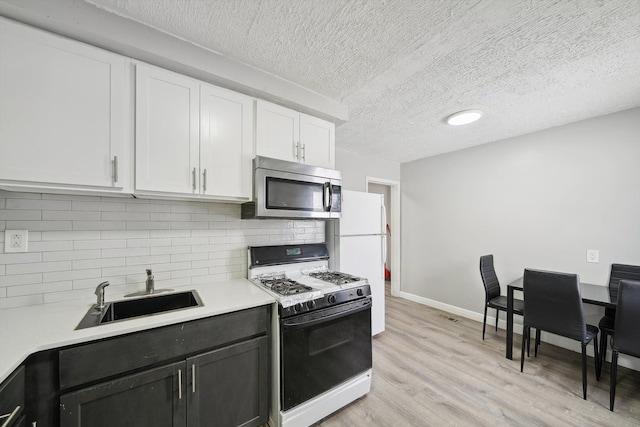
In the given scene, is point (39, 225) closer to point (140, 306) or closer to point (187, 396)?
point (140, 306)

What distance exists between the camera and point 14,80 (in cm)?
117

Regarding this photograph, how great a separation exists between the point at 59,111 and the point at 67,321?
109 centimetres

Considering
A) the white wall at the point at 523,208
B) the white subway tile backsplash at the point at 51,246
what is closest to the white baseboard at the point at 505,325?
the white wall at the point at 523,208

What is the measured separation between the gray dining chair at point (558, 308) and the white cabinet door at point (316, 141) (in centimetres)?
217

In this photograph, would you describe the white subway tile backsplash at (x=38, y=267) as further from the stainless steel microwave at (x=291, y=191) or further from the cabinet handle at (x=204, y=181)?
the stainless steel microwave at (x=291, y=191)

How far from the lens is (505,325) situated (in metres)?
3.24

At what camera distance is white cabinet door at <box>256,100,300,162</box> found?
Result: 1.91m

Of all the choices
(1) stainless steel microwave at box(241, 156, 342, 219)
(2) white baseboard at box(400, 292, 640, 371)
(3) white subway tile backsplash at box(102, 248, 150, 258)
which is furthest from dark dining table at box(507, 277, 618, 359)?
(3) white subway tile backsplash at box(102, 248, 150, 258)

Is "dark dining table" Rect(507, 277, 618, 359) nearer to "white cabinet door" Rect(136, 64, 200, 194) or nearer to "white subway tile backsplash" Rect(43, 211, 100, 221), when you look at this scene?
"white cabinet door" Rect(136, 64, 200, 194)

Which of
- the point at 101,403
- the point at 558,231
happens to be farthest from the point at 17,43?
the point at 558,231

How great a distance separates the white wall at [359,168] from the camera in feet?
12.1

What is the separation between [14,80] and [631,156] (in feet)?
15.2

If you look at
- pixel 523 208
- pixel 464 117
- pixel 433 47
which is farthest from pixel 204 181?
pixel 523 208

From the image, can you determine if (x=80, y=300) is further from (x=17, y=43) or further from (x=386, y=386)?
(x=386, y=386)
